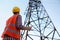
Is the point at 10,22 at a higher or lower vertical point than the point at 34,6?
higher

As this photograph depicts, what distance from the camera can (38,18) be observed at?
15828 mm

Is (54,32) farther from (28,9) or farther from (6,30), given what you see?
(6,30)

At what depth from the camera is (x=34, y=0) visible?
626 inches

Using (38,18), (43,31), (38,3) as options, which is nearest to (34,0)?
(38,3)

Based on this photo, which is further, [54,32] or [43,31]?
[54,32]

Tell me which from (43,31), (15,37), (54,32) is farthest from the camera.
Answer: (54,32)

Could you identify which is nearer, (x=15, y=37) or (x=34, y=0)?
(x=15, y=37)

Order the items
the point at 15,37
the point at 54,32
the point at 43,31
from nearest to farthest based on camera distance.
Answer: the point at 15,37, the point at 43,31, the point at 54,32

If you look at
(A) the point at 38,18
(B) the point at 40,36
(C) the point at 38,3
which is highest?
(C) the point at 38,3

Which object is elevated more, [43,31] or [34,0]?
[34,0]

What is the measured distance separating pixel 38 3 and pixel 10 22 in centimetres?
1238

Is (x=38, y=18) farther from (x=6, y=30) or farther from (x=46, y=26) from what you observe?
(x=6, y=30)

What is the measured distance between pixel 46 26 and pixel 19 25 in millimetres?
12319

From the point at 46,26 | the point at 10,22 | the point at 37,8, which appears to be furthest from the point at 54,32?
the point at 10,22
